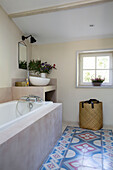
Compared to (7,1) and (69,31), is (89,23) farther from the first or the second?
(7,1)

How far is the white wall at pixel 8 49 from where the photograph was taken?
242cm

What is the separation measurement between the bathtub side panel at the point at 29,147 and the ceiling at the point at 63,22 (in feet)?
5.58

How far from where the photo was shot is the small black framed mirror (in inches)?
116

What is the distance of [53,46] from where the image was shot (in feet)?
11.1

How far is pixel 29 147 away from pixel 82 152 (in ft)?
3.14

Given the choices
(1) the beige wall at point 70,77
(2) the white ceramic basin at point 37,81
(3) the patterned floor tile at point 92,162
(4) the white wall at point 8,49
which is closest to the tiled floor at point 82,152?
(3) the patterned floor tile at point 92,162

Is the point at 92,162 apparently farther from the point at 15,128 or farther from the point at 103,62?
the point at 103,62

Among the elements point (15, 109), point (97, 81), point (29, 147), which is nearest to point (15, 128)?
point (29, 147)

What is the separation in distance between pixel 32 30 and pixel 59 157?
7.98ft

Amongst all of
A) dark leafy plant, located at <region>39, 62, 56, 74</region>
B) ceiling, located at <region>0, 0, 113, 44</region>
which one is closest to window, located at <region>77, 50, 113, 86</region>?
ceiling, located at <region>0, 0, 113, 44</region>

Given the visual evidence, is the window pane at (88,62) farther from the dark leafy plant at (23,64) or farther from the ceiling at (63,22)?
the dark leafy plant at (23,64)

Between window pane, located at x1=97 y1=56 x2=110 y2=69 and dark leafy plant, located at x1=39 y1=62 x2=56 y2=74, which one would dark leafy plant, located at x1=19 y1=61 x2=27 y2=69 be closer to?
dark leafy plant, located at x1=39 y1=62 x2=56 y2=74

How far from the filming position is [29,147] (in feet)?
4.03

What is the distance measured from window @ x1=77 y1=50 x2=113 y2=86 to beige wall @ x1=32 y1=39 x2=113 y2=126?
7.7 inches
